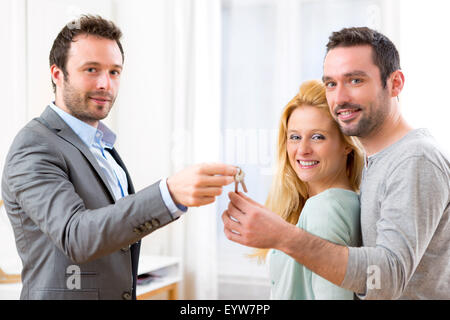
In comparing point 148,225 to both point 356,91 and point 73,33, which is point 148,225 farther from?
point 73,33

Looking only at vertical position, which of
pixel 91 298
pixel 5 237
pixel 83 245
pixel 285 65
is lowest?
pixel 5 237

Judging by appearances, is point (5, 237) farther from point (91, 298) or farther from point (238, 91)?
point (238, 91)

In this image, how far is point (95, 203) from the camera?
1264 millimetres

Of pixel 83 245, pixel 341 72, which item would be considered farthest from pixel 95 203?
pixel 341 72

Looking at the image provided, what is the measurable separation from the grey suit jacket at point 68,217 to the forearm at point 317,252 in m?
0.29

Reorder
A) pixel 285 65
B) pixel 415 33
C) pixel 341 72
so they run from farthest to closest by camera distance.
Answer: pixel 285 65, pixel 415 33, pixel 341 72

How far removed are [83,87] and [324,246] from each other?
91cm

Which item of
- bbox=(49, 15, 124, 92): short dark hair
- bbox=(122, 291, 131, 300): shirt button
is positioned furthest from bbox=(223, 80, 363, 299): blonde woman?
bbox=(49, 15, 124, 92): short dark hair

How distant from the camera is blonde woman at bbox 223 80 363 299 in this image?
1153mm

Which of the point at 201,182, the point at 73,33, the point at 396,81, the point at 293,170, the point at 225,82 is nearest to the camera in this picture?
the point at 201,182

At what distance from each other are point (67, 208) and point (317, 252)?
2.01ft

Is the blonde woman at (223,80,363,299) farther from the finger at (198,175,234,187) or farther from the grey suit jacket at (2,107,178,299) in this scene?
the grey suit jacket at (2,107,178,299)

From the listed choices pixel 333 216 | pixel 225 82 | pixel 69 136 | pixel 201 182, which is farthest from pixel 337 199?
pixel 225 82

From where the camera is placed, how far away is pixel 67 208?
110cm
